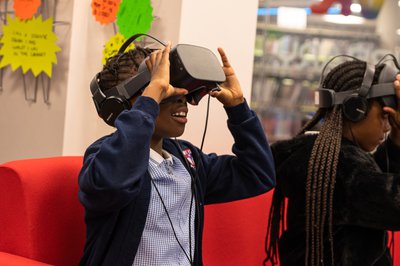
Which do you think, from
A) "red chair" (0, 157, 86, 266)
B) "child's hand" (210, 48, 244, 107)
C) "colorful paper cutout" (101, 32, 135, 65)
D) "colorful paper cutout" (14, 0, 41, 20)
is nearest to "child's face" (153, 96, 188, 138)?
"child's hand" (210, 48, 244, 107)

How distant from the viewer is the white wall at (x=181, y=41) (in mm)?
1688

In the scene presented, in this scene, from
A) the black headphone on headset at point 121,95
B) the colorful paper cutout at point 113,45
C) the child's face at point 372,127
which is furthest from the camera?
the colorful paper cutout at point 113,45

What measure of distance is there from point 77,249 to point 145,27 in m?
0.71

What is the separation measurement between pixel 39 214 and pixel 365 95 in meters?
0.82

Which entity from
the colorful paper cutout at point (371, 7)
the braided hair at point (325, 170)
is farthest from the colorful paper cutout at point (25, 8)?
the colorful paper cutout at point (371, 7)

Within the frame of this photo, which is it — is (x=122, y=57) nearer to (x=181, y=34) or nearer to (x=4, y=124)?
A: (x=181, y=34)

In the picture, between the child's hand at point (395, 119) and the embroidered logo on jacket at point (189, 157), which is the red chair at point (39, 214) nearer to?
the embroidered logo on jacket at point (189, 157)

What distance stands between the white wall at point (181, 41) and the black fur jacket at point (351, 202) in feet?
0.90

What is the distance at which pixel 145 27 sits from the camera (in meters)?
1.71

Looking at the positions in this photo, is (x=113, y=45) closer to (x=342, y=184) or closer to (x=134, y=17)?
(x=134, y=17)

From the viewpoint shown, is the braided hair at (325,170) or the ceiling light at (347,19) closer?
the braided hair at (325,170)

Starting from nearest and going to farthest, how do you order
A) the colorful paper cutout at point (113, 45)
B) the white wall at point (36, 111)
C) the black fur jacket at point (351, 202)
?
the black fur jacket at point (351, 202)
the colorful paper cutout at point (113, 45)
the white wall at point (36, 111)

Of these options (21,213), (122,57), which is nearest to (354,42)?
(122,57)

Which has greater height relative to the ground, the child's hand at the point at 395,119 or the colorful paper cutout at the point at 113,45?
the colorful paper cutout at the point at 113,45
